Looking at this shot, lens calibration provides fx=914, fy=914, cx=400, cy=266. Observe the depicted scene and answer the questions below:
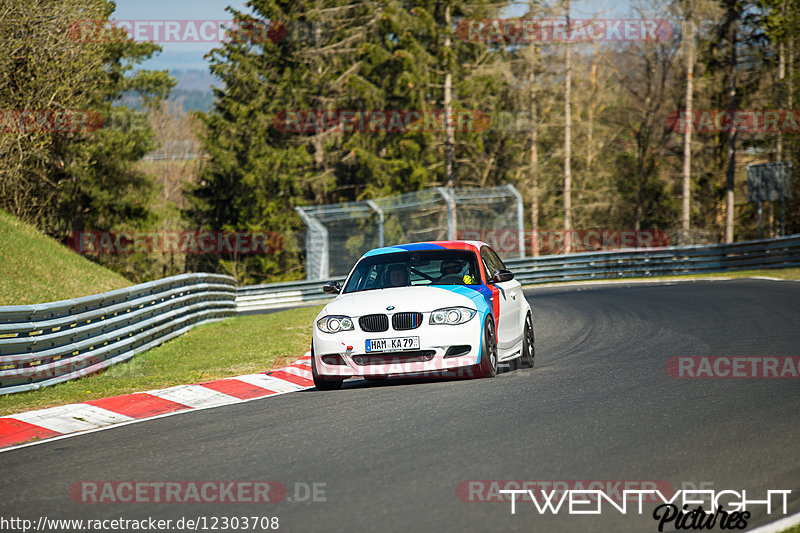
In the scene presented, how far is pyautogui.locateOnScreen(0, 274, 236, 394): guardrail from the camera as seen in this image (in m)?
10.5

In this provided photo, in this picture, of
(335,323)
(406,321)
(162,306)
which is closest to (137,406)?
(335,323)

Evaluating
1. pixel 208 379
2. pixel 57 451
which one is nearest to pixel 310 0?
pixel 208 379

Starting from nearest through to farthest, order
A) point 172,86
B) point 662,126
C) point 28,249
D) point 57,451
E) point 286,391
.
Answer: point 57,451 → point 286,391 → point 28,249 → point 172,86 → point 662,126

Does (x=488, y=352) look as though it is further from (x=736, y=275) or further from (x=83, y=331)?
(x=736, y=275)

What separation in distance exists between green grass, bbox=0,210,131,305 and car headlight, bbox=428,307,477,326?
11.0 metres

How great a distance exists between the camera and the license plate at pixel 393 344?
940 centimetres

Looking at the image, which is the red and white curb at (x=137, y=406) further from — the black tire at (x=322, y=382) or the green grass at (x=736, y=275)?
the green grass at (x=736, y=275)

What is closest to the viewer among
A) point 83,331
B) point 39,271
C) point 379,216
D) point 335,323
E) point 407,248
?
point 335,323

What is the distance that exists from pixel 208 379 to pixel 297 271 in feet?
134

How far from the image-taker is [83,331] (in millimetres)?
12195

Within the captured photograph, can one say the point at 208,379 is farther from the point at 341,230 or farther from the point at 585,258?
the point at 585,258

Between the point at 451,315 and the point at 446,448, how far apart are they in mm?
3250

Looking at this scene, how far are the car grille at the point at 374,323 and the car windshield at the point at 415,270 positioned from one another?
105 cm

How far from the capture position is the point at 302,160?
50281 mm
